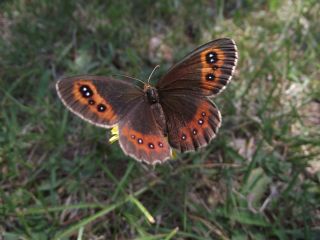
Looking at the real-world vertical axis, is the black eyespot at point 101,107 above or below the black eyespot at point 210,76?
below

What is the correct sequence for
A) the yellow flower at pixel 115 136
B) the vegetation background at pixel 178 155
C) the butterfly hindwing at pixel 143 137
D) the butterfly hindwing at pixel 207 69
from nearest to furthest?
the butterfly hindwing at pixel 143 137 → the butterfly hindwing at pixel 207 69 → the yellow flower at pixel 115 136 → the vegetation background at pixel 178 155

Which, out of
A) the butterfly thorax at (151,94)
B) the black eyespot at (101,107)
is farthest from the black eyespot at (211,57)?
the black eyespot at (101,107)

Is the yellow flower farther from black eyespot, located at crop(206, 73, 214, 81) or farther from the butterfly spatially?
black eyespot, located at crop(206, 73, 214, 81)

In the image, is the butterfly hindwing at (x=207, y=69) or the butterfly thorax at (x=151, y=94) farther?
the butterfly thorax at (x=151, y=94)

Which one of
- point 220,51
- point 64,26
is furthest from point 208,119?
point 64,26

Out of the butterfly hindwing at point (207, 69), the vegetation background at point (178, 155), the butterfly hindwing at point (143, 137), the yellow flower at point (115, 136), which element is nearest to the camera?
the butterfly hindwing at point (143, 137)

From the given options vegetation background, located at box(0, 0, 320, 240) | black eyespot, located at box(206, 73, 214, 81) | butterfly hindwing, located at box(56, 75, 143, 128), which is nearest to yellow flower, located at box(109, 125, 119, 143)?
butterfly hindwing, located at box(56, 75, 143, 128)

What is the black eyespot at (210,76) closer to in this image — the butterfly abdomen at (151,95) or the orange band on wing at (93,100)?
the butterfly abdomen at (151,95)
